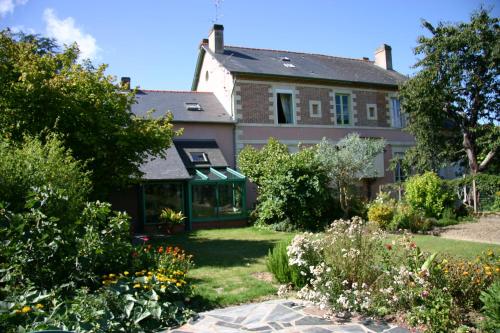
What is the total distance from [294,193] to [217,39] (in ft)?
34.4

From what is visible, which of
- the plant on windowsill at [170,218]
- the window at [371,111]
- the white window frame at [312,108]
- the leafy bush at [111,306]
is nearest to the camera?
the leafy bush at [111,306]

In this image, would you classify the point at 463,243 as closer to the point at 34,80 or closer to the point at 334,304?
the point at 334,304

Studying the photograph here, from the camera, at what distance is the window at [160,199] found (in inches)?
578

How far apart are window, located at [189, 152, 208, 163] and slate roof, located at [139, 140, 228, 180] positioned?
0.13m

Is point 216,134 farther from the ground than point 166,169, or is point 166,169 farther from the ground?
point 216,134

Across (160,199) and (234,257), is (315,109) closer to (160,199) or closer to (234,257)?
(160,199)

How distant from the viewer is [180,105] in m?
19.1

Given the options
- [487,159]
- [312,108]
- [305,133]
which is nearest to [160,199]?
[305,133]

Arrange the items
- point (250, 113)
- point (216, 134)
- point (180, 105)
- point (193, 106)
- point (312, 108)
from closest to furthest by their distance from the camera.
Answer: point (216, 134), point (250, 113), point (180, 105), point (193, 106), point (312, 108)

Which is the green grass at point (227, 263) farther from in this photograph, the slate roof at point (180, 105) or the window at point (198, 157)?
the slate roof at point (180, 105)

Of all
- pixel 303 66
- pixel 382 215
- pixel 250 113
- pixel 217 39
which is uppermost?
pixel 217 39

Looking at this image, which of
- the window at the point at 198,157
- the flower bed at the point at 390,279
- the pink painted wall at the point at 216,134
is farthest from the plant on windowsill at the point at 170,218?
the flower bed at the point at 390,279

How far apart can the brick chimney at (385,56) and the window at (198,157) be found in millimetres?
14584

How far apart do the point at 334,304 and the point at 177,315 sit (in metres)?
2.06
